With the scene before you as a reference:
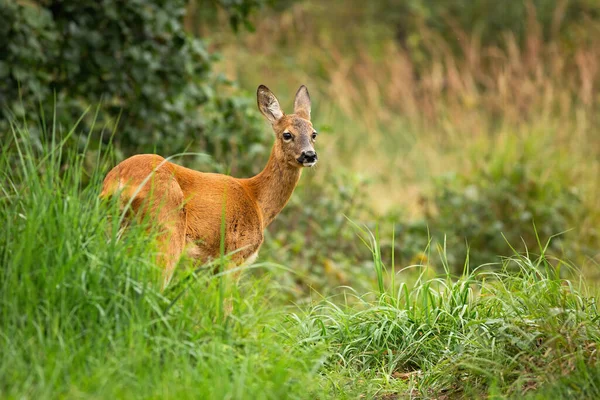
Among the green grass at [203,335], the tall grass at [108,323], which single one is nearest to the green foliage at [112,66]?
the green grass at [203,335]

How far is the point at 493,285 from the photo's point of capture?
455cm

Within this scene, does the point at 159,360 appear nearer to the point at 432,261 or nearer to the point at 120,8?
the point at 120,8

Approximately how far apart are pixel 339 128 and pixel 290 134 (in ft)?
19.4

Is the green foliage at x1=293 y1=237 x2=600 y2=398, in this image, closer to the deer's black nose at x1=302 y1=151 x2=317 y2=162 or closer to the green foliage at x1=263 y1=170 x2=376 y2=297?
the deer's black nose at x1=302 y1=151 x2=317 y2=162

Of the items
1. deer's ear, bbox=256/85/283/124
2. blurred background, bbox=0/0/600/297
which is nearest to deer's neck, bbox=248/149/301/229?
deer's ear, bbox=256/85/283/124

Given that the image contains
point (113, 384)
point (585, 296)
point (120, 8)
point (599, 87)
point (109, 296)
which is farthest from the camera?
point (599, 87)

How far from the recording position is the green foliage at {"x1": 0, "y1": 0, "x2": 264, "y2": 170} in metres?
5.86

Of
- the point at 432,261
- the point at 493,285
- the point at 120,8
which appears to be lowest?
the point at 432,261

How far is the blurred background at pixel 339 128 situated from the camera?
6.23m

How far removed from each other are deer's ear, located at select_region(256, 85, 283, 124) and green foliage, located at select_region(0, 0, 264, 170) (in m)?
1.05

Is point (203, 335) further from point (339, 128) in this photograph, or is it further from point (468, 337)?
point (339, 128)

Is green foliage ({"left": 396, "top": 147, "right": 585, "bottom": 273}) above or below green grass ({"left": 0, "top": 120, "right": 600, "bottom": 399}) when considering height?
below

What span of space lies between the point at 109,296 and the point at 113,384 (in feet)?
1.62

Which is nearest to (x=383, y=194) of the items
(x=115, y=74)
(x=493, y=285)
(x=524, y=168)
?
(x=524, y=168)
